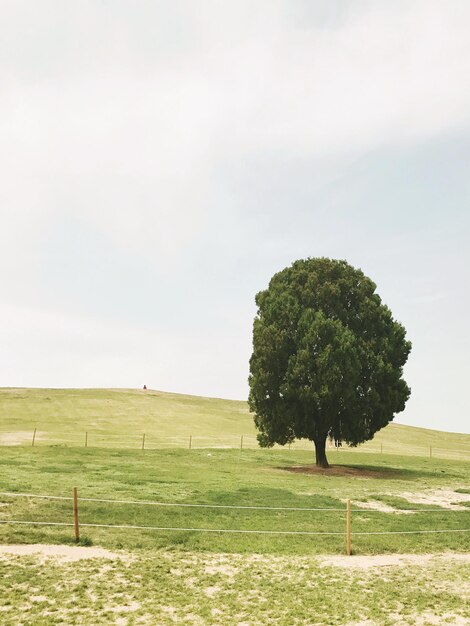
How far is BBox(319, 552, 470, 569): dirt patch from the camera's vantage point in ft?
53.5

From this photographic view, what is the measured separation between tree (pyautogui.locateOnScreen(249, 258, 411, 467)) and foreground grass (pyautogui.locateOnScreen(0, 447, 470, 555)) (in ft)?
12.7

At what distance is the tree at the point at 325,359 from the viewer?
38.9 m

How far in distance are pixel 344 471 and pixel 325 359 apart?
936cm

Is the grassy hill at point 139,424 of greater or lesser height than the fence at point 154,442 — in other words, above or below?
above

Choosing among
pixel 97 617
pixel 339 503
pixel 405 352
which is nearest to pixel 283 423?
pixel 405 352

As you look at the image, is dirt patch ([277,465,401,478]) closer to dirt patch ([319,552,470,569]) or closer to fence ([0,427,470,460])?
fence ([0,427,470,460])

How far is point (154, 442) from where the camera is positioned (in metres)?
62.5

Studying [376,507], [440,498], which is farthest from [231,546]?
[440,498]

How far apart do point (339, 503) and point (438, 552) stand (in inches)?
325

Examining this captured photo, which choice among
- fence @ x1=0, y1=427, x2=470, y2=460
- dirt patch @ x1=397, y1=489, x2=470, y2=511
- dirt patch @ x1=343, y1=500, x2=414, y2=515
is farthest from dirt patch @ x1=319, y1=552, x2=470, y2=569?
fence @ x1=0, y1=427, x2=470, y2=460

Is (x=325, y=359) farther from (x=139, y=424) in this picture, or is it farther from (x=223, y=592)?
(x=139, y=424)

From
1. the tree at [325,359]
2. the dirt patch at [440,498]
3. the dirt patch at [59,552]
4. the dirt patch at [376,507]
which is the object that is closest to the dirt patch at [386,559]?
the dirt patch at [59,552]

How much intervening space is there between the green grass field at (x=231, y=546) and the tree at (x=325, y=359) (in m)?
3.73

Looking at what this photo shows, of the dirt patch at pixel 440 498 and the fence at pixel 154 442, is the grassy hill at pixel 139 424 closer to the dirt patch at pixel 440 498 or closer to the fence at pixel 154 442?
the fence at pixel 154 442
